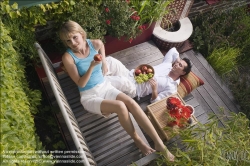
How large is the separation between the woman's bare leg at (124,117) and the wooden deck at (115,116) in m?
0.14

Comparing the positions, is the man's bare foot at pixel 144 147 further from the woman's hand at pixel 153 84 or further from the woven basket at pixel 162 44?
Answer: the woven basket at pixel 162 44

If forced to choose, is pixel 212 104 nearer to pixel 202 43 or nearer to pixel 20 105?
pixel 202 43

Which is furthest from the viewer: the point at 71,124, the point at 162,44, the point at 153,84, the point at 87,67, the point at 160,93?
the point at 162,44

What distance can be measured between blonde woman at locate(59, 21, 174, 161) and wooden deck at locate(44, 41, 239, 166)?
0.16 metres

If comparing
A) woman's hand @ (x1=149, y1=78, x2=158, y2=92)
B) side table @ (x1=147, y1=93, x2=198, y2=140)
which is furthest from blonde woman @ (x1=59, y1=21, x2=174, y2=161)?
woman's hand @ (x1=149, y1=78, x2=158, y2=92)

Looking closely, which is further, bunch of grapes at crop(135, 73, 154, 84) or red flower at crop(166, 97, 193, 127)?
bunch of grapes at crop(135, 73, 154, 84)

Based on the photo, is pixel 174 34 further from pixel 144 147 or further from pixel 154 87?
pixel 144 147

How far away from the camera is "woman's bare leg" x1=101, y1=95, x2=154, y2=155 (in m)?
2.41

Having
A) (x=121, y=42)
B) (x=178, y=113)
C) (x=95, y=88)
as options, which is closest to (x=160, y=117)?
(x=178, y=113)

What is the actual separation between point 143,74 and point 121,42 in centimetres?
75

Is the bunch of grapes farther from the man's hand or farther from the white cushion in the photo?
the white cushion

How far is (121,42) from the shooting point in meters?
3.48

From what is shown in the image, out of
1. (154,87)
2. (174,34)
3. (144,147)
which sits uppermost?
(174,34)

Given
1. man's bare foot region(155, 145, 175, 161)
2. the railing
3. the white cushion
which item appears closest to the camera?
the railing
